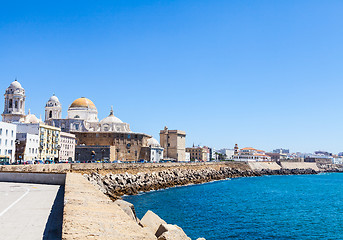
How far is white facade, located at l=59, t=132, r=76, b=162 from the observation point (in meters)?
76.9

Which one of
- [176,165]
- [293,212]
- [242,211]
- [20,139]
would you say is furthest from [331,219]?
[20,139]

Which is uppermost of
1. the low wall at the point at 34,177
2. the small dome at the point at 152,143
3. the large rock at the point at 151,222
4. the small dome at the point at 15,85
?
the small dome at the point at 15,85

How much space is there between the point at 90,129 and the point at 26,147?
39707 mm

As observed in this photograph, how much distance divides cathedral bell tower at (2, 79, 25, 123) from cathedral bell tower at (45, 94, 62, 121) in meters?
18.5

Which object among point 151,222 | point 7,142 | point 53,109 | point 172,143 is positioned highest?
point 53,109

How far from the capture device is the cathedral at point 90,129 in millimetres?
79250

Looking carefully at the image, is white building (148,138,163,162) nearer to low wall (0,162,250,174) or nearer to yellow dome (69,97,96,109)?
low wall (0,162,250,174)

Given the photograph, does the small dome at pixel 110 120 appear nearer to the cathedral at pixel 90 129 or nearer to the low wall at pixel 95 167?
the cathedral at pixel 90 129

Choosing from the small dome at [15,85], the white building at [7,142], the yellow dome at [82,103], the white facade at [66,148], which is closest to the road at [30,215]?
the white building at [7,142]

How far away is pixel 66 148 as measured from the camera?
7950cm

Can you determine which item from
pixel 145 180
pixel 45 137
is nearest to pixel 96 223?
pixel 145 180

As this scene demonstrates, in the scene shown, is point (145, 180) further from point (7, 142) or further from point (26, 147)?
point (7, 142)

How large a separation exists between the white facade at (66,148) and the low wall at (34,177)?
158 ft

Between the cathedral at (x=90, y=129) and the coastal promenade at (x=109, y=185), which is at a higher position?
the cathedral at (x=90, y=129)
